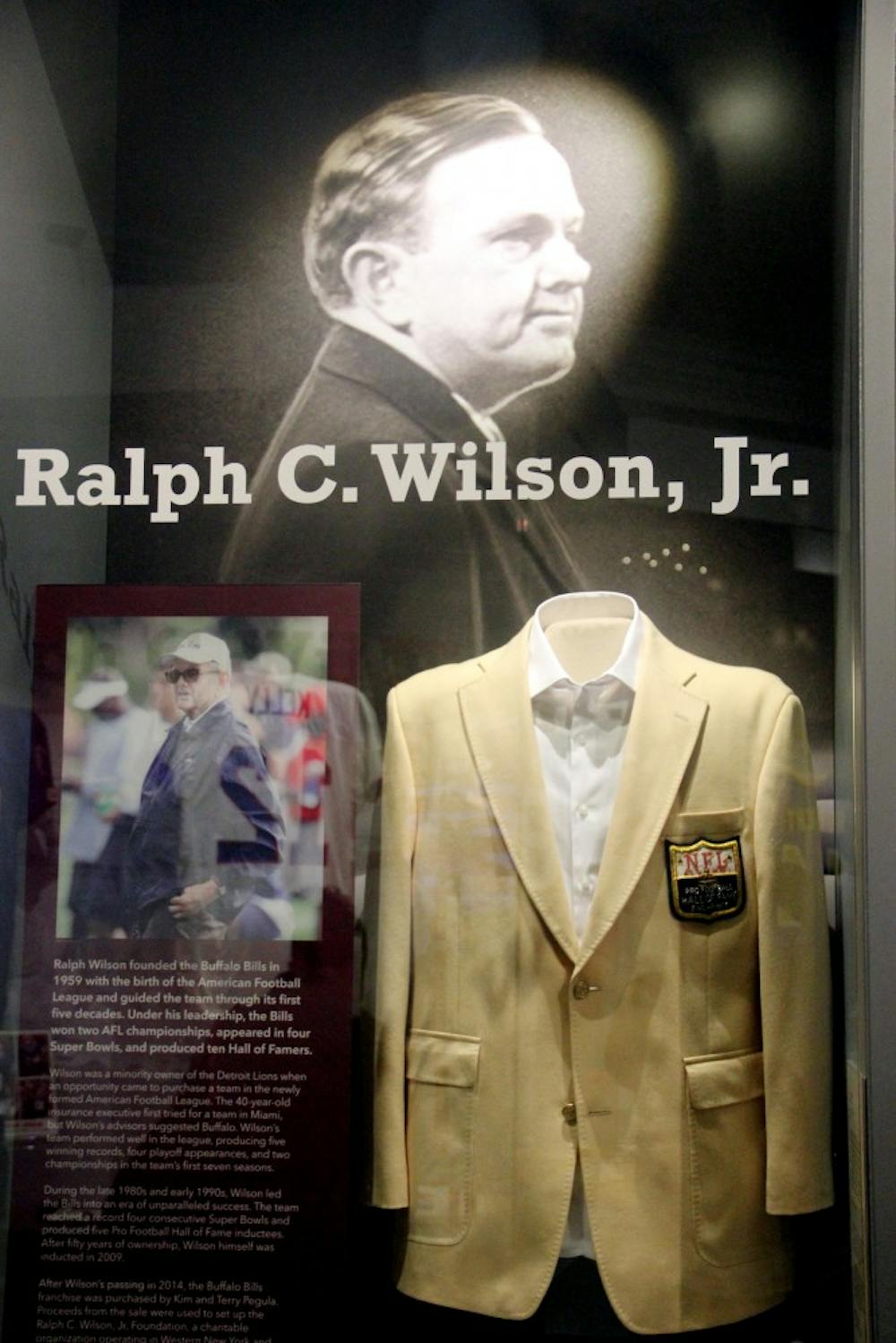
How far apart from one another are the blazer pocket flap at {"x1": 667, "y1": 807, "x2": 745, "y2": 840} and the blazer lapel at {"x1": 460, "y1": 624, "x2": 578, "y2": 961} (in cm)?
19

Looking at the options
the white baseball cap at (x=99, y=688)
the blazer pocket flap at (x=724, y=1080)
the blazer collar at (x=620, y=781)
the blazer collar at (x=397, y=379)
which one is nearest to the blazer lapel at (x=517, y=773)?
the blazer collar at (x=620, y=781)

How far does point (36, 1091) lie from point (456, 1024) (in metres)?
0.66

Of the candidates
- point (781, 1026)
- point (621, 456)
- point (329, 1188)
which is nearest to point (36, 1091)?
point (329, 1188)

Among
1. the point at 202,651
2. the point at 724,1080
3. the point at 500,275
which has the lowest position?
the point at 724,1080

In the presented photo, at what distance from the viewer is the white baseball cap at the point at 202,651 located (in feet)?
6.96

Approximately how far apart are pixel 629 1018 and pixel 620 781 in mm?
357

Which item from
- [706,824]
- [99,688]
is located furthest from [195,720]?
[706,824]

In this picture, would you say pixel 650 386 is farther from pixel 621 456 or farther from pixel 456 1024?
pixel 456 1024

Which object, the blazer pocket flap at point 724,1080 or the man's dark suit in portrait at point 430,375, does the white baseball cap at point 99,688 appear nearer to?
the man's dark suit in portrait at point 430,375

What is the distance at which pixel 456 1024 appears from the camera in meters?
2.08

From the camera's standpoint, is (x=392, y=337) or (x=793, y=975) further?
(x=392, y=337)

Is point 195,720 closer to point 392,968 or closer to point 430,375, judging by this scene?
point 392,968

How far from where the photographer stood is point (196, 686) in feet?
6.96

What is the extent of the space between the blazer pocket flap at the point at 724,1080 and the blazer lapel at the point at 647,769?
9.4 inches
